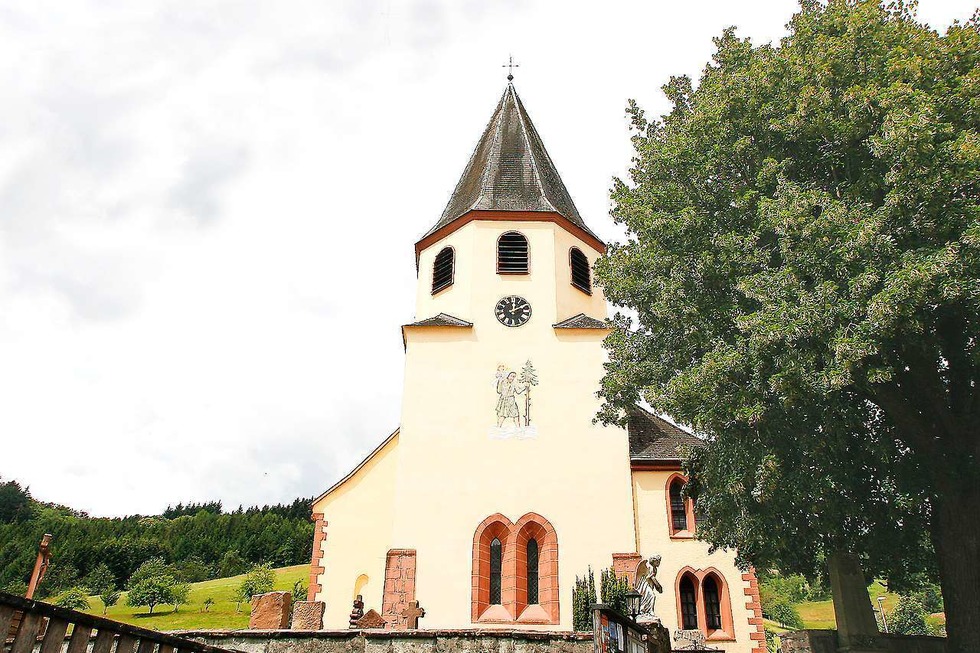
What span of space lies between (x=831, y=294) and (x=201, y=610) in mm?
42830

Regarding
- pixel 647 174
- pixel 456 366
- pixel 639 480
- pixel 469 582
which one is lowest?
pixel 469 582

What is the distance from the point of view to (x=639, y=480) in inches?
773

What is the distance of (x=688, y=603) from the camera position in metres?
18.5

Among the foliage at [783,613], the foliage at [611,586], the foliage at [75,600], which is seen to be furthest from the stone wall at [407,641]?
the foliage at [783,613]

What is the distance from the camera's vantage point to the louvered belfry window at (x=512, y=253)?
21594 millimetres

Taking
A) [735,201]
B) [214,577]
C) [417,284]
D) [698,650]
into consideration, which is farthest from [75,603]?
[735,201]

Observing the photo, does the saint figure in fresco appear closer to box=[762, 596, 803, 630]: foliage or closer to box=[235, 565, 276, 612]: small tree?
box=[235, 565, 276, 612]: small tree

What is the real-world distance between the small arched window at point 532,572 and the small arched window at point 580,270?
26.3 feet

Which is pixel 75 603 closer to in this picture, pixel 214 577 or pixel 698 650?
pixel 214 577

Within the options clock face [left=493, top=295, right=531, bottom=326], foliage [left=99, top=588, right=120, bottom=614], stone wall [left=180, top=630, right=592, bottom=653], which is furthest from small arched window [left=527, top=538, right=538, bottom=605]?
foliage [left=99, top=588, right=120, bottom=614]

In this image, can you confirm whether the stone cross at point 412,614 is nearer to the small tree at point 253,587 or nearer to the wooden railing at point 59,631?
the wooden railing at point 59,631

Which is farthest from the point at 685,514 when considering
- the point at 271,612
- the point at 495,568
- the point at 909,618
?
the point at 909,618

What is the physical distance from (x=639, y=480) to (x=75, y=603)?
4040 cm

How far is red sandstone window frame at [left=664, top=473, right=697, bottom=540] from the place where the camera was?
1892 centimetres
